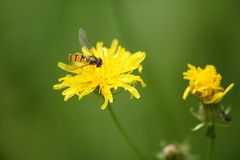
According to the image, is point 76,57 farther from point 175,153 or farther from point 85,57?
point 175,153

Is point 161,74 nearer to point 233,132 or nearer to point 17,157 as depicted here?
point 233,132

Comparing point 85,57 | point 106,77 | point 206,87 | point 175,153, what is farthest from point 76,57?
point 175,153

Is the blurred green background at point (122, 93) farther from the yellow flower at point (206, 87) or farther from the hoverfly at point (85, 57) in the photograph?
the hoverfly at point (85, 57)

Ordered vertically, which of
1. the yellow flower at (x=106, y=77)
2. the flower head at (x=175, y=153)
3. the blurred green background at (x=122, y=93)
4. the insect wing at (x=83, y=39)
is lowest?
the flower head at (x=175, y=153)

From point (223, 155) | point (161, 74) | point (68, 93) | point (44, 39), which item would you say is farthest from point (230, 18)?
point (68, 93)

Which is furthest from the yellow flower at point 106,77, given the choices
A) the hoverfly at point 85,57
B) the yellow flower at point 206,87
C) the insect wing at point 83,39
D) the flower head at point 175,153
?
the flower head at point 175,153

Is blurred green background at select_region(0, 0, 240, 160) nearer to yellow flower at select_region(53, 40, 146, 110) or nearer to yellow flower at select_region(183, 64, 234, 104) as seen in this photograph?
yellow flower at select_region(183, 64, 234, 104)
